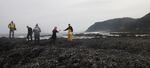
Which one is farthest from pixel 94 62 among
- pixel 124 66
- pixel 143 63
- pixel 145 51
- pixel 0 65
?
pixel 0 65

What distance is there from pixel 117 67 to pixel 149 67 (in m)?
2.52

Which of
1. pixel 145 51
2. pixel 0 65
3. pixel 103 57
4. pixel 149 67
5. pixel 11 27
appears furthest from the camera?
pixel 11 27

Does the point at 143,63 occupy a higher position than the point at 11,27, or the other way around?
the point at 11,27

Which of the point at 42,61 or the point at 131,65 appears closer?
the point at 131,65

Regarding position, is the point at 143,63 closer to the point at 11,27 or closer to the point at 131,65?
Result: the point at 131,65

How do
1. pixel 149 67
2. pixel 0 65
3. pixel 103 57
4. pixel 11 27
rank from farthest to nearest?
1. pixel 11 27
2. pixel 0 65
3. pixel 103 57
4. pixel 149 67

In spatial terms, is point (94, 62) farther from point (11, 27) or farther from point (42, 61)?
point (11, 27)

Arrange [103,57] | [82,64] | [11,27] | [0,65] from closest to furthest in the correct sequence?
1. [82,64]
2. [103,57]
3. [0,65]
4. [11,27]

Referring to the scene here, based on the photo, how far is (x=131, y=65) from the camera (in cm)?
1783

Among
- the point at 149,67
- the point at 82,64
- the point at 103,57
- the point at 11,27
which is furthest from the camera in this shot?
the point at 11,27

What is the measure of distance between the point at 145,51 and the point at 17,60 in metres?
14.2

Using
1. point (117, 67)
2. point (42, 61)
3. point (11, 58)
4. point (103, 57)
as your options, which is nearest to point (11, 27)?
point (11, 58)

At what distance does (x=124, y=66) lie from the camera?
697 inches

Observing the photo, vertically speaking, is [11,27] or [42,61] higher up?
[11,27]
